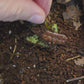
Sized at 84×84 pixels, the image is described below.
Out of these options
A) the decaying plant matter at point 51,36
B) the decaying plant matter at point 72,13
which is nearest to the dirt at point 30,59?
the decaying plant matter at point 51,36

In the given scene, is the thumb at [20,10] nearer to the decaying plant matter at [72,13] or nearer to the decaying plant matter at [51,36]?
the decaying plant matter at [51,36]

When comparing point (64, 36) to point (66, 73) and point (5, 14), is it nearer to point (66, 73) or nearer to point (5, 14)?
point (66, 73)

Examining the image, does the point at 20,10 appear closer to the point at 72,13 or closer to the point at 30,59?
the point at 30,59

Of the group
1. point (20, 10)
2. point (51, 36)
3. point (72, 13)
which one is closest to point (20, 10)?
point (20, 10)

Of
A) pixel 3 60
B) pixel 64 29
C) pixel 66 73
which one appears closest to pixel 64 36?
pixel 64 29

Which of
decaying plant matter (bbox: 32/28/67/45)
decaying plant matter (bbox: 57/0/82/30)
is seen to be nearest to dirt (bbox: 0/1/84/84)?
decaying plant matter (bbox: 32/28/67/45)

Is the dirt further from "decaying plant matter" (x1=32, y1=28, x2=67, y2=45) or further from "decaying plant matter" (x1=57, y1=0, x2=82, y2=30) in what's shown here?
"decaying plant matter" (x1=57, y1=0, x2=82, y2=30)
